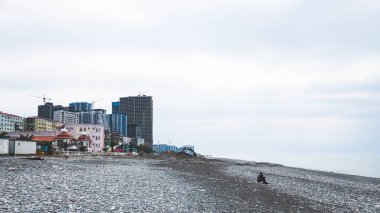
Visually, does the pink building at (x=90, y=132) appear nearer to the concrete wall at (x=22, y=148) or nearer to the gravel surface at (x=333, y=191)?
the concrete wall at (x=22, y=148)

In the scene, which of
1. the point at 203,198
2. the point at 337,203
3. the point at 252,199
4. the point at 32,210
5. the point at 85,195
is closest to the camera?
the point at 32,210

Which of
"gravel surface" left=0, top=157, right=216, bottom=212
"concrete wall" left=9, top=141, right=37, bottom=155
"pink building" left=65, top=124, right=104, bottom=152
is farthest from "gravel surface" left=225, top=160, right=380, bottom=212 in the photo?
"pink building" left=65, top=124, right=104, bottom=152

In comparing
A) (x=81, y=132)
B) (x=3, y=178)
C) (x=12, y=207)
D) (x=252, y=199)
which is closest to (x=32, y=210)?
(x=12, y=207)

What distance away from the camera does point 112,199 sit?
18641 millimetres

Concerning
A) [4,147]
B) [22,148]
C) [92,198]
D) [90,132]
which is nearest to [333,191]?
[92,198]

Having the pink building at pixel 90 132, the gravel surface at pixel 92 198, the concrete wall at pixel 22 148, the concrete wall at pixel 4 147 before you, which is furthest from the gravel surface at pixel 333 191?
the pink building at pixel 90 132

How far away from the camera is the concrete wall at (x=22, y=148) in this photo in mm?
63631

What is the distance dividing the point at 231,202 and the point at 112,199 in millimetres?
6560

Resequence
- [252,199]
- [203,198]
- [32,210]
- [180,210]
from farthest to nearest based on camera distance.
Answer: [252,199] < [203,198] < [180,210] < [32,210]

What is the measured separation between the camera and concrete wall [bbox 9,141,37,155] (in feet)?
209

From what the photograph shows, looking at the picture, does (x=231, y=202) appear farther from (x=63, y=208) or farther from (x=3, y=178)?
(x=3, y=178)

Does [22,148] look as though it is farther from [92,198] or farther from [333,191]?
[92,198]

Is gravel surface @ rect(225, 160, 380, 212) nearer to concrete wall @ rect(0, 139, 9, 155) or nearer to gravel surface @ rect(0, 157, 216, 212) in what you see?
gravel surface @ rect(0, 157, 216, 212)

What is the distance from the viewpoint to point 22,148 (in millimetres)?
67062
